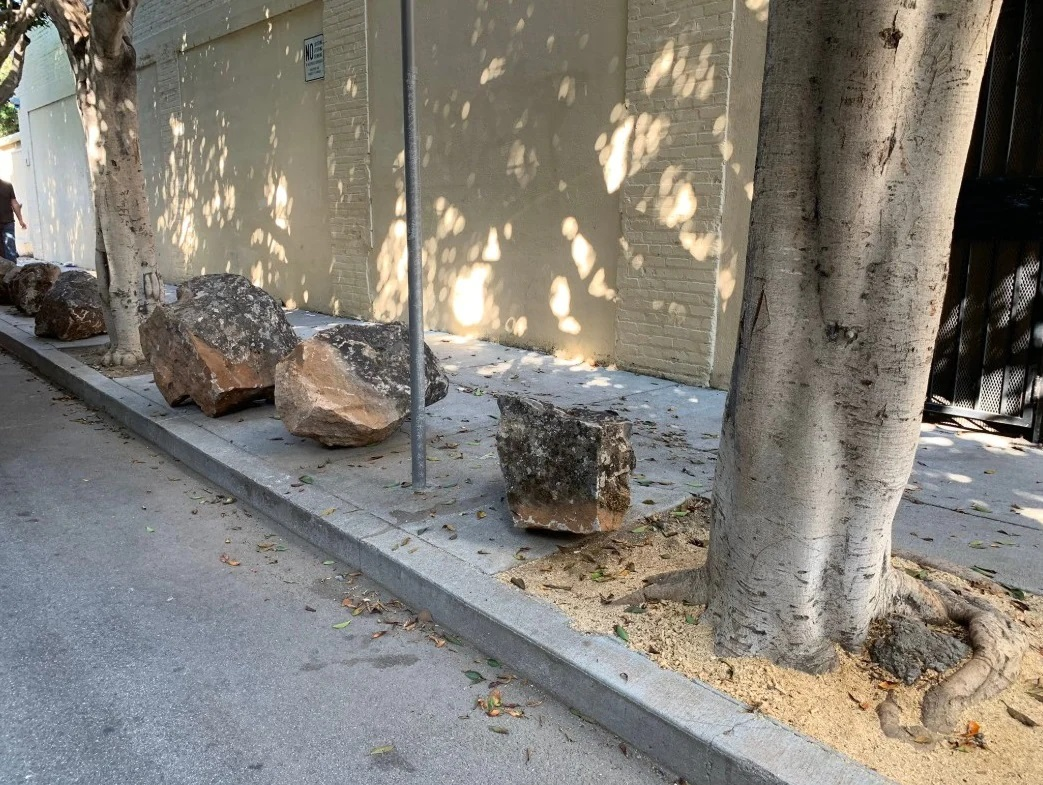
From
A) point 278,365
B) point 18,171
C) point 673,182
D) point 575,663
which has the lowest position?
point 575,663

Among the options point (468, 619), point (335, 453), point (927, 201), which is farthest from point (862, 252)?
point (335, 453)

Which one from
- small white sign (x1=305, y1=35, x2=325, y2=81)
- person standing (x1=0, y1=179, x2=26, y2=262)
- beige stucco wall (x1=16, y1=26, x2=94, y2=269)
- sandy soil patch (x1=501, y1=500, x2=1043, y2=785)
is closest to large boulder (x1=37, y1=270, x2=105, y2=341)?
small white sign (x1=305, y1=35, x2=325, y2=81)

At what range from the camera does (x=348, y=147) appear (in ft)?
38.0

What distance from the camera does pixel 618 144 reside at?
8.00 metres

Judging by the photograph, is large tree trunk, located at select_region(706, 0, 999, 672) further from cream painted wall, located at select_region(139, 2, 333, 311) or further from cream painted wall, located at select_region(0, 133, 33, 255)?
cream painted wall, located at select_region(0, 133, 33, 255)

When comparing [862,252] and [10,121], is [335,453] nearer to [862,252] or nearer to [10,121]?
[862,252]

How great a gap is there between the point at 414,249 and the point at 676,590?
7.49ft

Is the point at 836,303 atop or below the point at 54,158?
below

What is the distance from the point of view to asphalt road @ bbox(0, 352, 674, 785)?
275 cm

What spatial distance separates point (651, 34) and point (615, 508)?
203 inches

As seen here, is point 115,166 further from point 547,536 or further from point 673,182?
point 547,536

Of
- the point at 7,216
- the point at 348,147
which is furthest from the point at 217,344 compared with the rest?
the point at 7,216

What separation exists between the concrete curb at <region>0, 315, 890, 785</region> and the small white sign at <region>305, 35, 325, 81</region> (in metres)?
8.41

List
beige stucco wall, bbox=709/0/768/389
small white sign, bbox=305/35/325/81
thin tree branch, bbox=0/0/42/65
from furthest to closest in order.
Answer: thin tree branch, bbox=0/0/42/65 < small white sign, bbox=305/35/325/81 < beige stucco wall, bbox=709/0/768/389
